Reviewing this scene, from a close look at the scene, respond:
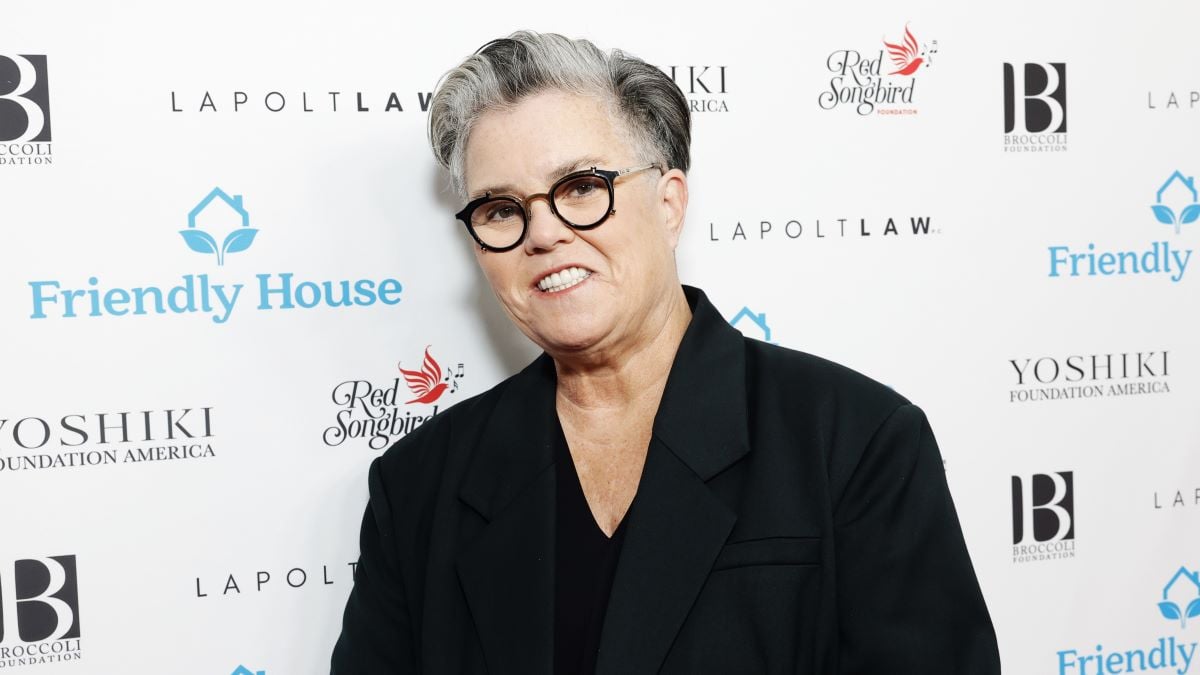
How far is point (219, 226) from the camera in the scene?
1.62 metres

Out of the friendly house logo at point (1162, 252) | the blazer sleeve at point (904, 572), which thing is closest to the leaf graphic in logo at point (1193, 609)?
the friendly house logo at point (1162, 252)

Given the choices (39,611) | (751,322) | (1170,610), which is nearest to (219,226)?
(39,611)

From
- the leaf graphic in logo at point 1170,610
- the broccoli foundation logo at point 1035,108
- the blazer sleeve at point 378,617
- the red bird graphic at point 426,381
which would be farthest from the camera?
the leaf graphic in logo at point 1170,610

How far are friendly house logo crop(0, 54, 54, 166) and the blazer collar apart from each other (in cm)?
70

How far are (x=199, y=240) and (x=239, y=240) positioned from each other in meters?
0.05

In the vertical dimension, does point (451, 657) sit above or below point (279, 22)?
below

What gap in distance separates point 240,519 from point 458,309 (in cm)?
43

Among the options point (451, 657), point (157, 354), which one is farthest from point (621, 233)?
point (157, 354)

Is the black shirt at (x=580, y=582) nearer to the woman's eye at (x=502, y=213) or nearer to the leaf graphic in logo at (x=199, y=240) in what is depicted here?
the woman's eye at (x=502, y=213)

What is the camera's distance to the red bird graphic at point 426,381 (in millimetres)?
1747

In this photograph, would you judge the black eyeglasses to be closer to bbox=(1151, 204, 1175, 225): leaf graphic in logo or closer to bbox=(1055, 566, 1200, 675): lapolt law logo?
bbox=(1151, 204, 1175, 225): leaf graphic in logo

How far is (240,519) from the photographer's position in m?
1.68

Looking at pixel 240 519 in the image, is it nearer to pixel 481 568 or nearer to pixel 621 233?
pixel 481 568

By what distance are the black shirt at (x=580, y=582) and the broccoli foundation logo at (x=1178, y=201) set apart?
1173 mm
